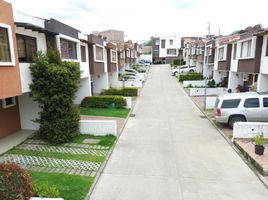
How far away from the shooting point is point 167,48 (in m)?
74.1

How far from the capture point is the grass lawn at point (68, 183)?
6.42 m

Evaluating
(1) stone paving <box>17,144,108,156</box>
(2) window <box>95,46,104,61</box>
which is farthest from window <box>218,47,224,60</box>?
(1) stone paving <box>17,144,108,156</box>

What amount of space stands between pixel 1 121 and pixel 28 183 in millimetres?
7531

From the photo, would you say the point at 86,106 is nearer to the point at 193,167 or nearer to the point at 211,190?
the point at 193,167

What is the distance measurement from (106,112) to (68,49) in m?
5.54

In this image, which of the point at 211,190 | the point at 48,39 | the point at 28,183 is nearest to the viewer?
the point at 28,183

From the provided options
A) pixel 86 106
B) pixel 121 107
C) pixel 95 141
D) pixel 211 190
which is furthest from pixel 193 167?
pixel 86 106

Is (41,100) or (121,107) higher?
(41,100)

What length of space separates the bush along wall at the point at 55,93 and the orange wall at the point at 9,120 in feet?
7.15

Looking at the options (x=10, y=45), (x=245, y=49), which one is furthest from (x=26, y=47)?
(x=245, y=49)

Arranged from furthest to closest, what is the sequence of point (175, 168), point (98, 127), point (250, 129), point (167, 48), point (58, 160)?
point (167, 48), point (98, 127), point (250, 129), point (58, 160), point (175, 168)

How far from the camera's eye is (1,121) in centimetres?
1123

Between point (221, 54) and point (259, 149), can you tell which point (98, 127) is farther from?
point (221, 54)

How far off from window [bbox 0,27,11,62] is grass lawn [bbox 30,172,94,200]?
4.26 metres
